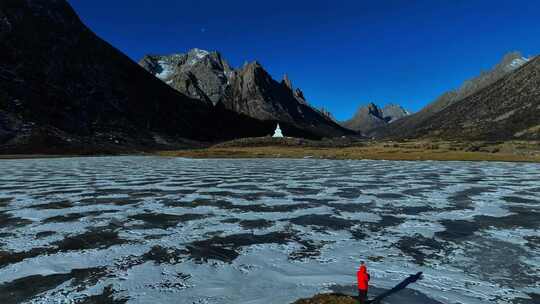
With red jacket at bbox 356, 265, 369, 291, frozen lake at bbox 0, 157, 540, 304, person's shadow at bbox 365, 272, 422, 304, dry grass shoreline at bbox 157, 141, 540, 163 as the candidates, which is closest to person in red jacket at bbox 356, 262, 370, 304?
red jacket at bbox 356, 265, 369, 291

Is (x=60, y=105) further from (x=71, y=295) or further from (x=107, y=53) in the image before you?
(x=71, y=295)

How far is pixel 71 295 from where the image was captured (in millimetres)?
7305

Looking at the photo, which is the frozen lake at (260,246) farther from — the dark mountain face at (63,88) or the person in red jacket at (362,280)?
the dark mountain face at (63,88)

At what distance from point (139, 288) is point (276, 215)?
788cm

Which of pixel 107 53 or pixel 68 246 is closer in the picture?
pixel 68 246

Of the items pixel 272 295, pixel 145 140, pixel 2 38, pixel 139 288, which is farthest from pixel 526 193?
pixel 2 38

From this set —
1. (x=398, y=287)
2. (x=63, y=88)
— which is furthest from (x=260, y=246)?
(x=63, y=88)

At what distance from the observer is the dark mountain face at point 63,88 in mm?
127688

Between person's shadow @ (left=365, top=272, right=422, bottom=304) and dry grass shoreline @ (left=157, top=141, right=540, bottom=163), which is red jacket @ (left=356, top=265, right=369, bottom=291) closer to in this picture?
person's shadow @ (left=365, top=272, right=422, bottom=304)

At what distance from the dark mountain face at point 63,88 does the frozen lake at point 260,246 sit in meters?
108

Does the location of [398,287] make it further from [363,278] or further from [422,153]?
[422,153]

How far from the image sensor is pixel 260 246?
1071 centimetres

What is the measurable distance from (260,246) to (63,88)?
553 feet

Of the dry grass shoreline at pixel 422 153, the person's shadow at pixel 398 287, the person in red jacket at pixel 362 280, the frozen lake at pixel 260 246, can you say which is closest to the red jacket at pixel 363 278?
the person in red jacket at pixel 362 280
